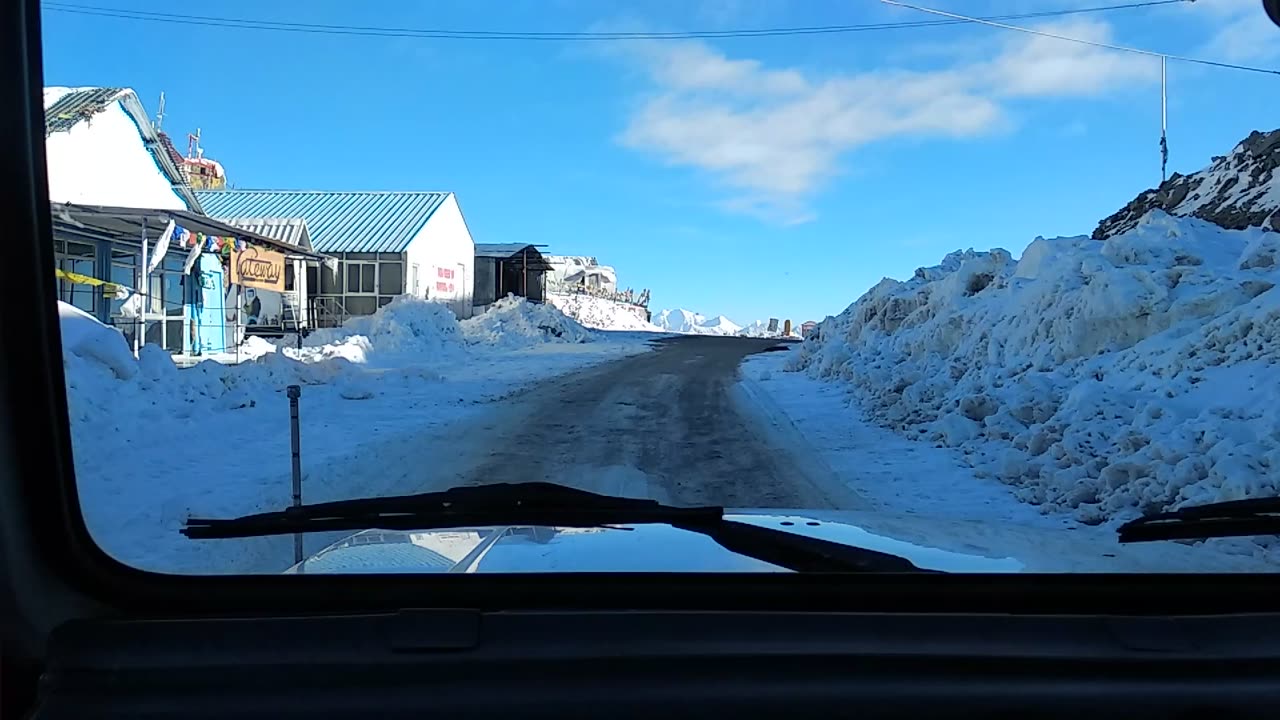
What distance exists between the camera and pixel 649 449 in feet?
29.2

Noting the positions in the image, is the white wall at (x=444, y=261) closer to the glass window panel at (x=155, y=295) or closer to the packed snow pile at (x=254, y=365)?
the packed snow pile at (x=254, y=365)

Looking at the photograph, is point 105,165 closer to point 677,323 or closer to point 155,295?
point 155,295

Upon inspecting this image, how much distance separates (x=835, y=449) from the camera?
921 centimetres

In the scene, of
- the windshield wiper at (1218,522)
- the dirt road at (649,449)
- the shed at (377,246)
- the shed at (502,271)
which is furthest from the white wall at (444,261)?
A: the windshield wiper at (1218,522)

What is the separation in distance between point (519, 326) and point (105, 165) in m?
26.6

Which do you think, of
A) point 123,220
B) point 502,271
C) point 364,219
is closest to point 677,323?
point 502,271

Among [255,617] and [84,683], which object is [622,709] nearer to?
[255,617]

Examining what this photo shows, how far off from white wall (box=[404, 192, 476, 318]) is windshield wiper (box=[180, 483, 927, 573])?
18.1m

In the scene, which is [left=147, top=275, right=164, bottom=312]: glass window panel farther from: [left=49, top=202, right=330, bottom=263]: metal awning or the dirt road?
the dirt road

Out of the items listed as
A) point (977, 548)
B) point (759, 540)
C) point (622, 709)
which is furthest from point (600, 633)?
point (977, 548)

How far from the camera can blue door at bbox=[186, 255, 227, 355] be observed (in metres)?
12.3

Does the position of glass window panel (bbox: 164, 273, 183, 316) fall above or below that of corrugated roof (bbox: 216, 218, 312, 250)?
below

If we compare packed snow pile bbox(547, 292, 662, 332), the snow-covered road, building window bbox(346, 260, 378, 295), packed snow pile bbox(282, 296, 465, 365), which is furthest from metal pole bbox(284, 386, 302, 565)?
packed snow pile bbox(547, 292, 662, 332)

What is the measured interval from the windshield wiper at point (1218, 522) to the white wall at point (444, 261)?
1886 cm
